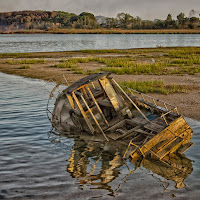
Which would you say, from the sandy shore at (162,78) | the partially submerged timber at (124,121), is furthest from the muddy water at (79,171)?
the sandy shore at (162,78)

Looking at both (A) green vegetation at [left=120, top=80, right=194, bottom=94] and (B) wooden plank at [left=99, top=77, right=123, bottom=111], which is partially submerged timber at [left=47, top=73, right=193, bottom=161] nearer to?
(B) wooden plank at [left=99, top=77, right=123, bottom=111]

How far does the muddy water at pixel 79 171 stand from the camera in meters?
9.69

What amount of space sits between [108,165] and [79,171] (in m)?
1.11

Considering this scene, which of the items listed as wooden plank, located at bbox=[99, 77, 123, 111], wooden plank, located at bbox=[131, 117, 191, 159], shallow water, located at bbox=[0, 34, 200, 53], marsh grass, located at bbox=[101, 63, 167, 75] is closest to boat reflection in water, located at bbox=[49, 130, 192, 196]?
wooden plank, located at bbox=[131, 117, 191, 159]

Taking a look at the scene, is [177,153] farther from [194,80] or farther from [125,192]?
[194,80]

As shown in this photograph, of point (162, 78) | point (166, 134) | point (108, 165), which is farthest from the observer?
point (162, 78)

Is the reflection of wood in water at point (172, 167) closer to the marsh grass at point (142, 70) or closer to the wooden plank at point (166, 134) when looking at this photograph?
the wooden plank at point (166, 134)

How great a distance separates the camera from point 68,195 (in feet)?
31.3

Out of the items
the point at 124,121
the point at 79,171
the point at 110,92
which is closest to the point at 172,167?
the point at 79,171

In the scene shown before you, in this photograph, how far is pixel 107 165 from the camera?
11609 millimetres

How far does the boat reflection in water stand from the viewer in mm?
10508

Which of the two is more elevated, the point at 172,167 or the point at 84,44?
the point at 84,44

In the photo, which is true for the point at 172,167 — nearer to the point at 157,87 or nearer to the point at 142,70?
the point at 157,87

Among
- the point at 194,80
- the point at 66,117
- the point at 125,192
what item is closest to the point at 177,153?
the point at 125,192
